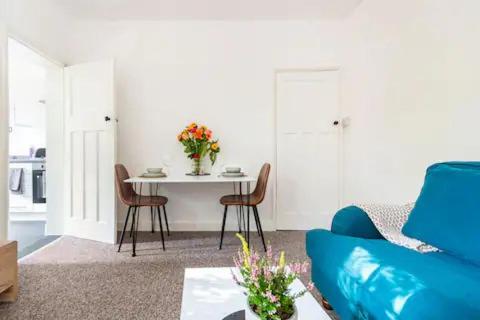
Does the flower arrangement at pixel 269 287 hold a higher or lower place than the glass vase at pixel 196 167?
lower

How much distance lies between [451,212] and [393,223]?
33 cm

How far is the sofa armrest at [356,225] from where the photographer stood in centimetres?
154

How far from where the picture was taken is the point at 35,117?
16.2 ft

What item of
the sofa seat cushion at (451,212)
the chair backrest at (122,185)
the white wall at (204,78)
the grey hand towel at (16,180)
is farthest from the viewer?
the grey hand towel at (16,180)

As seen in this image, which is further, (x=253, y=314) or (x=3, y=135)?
(x=3, y=135)

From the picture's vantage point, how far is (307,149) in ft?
10.6

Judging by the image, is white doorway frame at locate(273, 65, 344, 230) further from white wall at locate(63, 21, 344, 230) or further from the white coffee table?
the white coffee table

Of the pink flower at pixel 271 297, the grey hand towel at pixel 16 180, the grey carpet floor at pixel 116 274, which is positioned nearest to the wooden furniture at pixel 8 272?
the grey carpet floor at pixel 116 274

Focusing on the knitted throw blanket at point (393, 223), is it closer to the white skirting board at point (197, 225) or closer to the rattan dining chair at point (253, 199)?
the rattan dining chair at point (253, 199)

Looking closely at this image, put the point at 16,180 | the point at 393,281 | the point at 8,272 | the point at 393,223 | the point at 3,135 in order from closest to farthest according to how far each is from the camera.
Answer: the point at 393,281 < the point at 393,223 < the point at 8,272 < the point at 3,135 < the point at 16,180

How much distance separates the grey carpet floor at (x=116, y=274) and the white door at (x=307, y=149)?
1.18ft

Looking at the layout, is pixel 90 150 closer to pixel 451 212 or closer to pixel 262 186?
pixel 262 186

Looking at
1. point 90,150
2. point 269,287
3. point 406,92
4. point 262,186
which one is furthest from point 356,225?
point 90,150

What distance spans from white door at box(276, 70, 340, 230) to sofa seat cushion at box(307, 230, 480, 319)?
1758 mm
